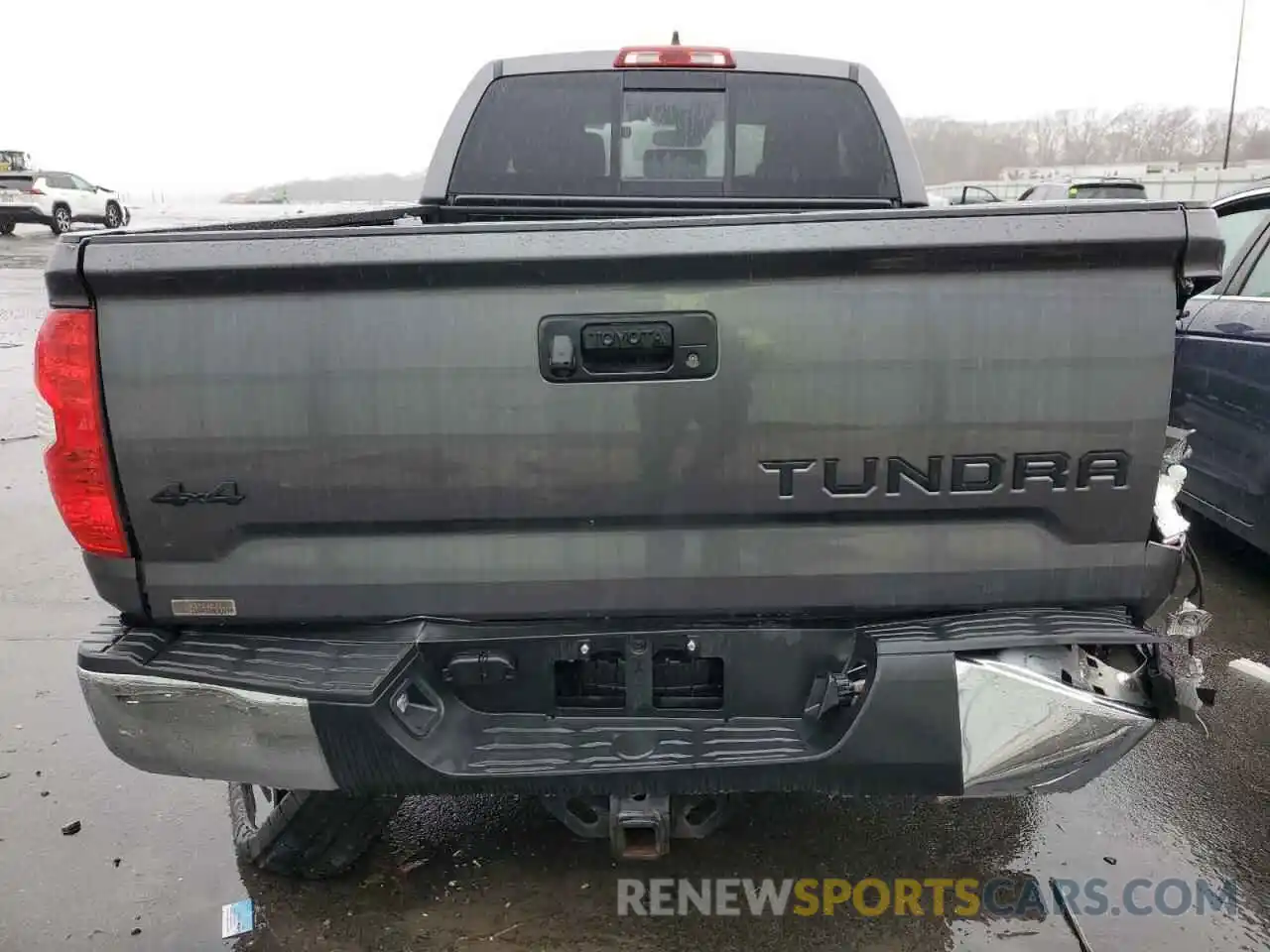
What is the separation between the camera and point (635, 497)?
6.75 ft

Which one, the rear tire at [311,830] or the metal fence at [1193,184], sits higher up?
the metal fence at [1193,184]

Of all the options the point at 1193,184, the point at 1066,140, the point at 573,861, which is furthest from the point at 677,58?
the point at 1066,140

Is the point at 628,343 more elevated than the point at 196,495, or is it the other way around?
the point at 628,343

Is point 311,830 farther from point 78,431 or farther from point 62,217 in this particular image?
point 62,217

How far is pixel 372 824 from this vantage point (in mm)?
2621

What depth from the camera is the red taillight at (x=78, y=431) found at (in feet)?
6.64

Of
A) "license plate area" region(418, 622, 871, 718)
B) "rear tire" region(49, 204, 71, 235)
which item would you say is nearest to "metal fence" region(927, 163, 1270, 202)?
"rear tire" region(49, 204, 71, 235)

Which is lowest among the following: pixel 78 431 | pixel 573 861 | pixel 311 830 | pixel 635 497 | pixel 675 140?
pixel 573 861

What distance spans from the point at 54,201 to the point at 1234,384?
3341 centimetres

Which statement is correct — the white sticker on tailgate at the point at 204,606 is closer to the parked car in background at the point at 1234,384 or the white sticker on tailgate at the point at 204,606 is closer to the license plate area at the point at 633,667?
the license plate area at the point at 633,667

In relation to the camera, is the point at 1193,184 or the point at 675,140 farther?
the point at 1193,184

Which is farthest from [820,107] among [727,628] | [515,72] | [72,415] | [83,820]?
[83,820]

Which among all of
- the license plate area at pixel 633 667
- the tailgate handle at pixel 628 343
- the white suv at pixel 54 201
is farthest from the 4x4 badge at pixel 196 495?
the white suv at pixel 54 201

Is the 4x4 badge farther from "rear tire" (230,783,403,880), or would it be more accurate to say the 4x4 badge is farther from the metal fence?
the metal fence
